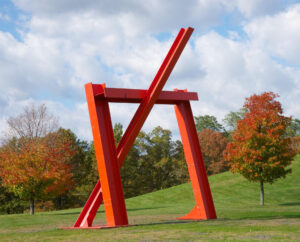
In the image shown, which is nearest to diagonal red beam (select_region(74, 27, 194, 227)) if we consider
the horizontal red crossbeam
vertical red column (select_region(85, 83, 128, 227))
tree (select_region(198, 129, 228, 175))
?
the horizontal red crossbeam

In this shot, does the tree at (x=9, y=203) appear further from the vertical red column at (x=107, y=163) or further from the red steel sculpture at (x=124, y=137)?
the vertical red column at (x=107, y=163)

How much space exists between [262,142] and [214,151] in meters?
33.9

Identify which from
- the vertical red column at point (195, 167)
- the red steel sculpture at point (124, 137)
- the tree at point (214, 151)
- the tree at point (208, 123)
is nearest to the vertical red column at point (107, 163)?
the red steel sculpture at point (124, 137)

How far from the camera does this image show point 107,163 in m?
13.7

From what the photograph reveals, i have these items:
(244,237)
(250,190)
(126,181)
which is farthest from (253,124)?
(126,181)

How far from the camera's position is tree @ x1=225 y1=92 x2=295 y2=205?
90.5ft

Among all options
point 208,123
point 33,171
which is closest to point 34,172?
point 33,171

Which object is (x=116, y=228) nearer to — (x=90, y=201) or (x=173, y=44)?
(x=90, y=201)

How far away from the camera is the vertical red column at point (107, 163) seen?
13562 mm

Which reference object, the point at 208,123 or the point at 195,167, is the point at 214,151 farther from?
the point at 195,167

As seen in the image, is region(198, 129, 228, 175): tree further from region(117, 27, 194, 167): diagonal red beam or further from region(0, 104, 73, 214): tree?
region(117, 27, 194, 167): diagonal red beam

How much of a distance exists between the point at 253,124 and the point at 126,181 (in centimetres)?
2845

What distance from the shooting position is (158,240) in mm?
9328

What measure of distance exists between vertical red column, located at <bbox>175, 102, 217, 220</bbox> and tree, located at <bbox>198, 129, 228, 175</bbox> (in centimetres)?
4483
